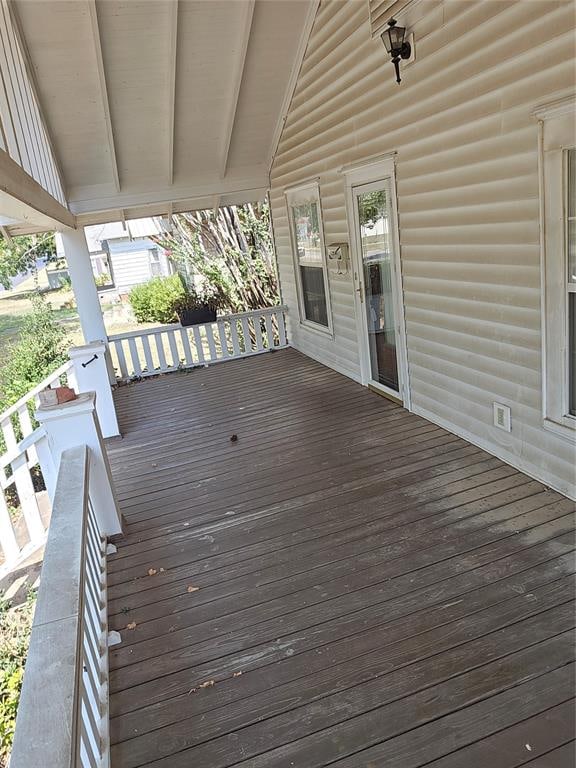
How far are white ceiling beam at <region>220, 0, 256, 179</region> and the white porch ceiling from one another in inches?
0.5

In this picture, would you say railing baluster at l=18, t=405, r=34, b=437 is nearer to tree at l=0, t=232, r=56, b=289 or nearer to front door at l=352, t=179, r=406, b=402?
front door at l=352, t=179, r=406, b=402

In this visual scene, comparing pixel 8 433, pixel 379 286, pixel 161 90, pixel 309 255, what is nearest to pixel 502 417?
pixel 379 286

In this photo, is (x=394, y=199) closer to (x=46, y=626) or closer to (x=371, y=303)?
(x=371, y=303)

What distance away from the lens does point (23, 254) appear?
63.2ft

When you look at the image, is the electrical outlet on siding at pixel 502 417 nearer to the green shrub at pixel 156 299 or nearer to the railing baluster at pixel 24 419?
the railing baluster at pixel 24 419

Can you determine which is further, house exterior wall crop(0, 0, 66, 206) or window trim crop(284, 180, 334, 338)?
window trim crop(284, 180, 334, 338)

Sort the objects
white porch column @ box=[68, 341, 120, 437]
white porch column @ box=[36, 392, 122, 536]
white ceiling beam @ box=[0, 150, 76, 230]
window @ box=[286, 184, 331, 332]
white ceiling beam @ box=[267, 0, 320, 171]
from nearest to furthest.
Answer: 1. white ceiling beam @ box=[0, 150, 76, 230]
2. white porch column @ box=[36, 392, 122, 536]
3. white porch column @ box=[68, 341, 120, 437]
4. white ceiling beam @ box=[267, 0, 320, 171]
5. window @ box=[286, 184, 331, 332]

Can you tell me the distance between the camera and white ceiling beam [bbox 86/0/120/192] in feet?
14.3

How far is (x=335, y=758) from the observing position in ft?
5.95

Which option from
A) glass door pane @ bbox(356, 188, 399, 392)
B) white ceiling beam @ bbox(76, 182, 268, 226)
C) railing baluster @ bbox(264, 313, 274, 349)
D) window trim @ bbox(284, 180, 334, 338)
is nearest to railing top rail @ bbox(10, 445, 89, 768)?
glass door pane @ bbox(356, 188, 399, 392)

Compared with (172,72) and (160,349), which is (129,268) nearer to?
(160,349)

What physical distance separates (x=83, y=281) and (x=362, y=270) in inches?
148

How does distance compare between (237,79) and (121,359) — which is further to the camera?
(121,359)

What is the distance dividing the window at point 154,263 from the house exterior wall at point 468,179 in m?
14.9
